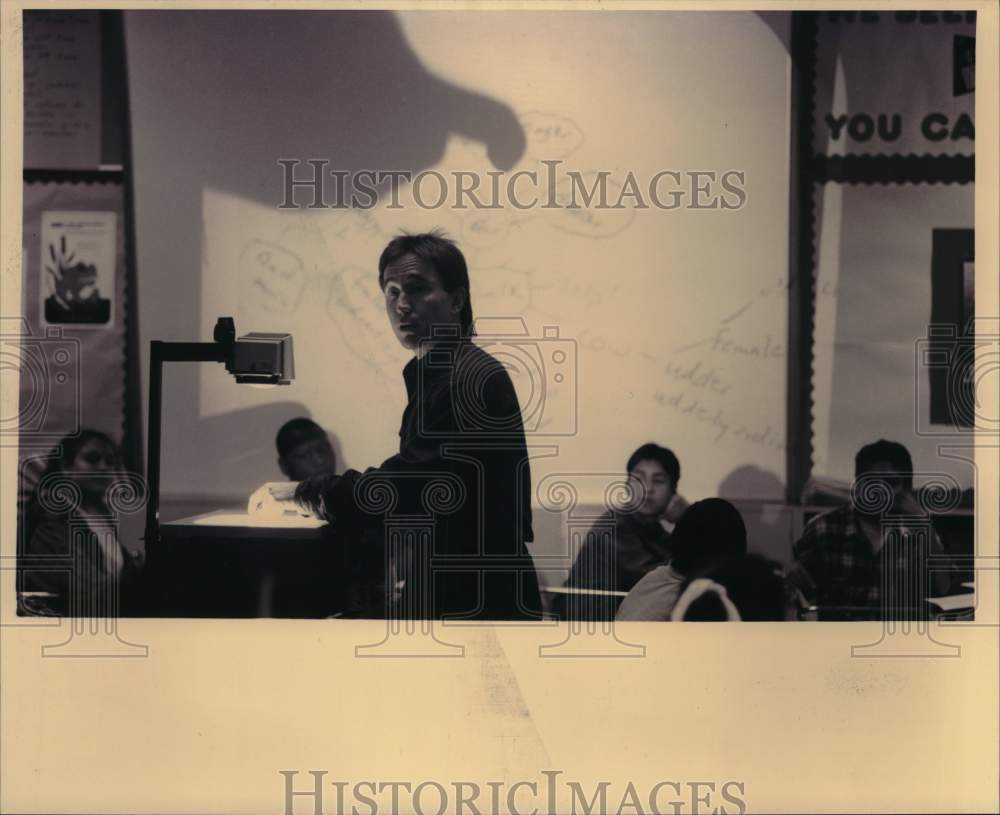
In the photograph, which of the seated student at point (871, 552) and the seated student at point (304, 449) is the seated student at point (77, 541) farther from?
the seated student at point (871, 552)

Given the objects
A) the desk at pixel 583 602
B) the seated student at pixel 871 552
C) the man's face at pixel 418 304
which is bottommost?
the desk at pixel 583 602

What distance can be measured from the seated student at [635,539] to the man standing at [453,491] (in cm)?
12

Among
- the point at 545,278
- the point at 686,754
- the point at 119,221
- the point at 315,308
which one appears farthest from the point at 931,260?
the point at 119,221

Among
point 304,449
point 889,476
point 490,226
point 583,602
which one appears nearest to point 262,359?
point 304,449

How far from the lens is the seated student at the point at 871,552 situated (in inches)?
78.3

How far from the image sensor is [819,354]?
1.99m

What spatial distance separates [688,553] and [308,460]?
806 millimetres

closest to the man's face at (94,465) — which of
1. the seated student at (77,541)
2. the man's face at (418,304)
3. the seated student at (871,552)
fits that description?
the seated student at (77,541)

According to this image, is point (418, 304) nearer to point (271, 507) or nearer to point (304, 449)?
point (304, 449)

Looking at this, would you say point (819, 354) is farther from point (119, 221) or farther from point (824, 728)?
point (119, 221)

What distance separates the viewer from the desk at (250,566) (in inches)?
78.1

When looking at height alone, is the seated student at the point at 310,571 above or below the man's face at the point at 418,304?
below

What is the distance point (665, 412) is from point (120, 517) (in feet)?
3.77

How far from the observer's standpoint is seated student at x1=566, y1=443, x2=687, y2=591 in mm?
1988
